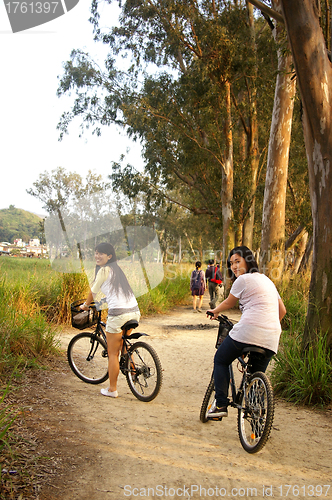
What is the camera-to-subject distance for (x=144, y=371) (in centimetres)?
498

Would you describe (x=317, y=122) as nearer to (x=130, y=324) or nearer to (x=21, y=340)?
(x=130, y=324)

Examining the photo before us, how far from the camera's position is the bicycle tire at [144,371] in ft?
15.9

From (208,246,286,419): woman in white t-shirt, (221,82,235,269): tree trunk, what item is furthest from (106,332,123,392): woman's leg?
(221,82,235,269): tree trunk

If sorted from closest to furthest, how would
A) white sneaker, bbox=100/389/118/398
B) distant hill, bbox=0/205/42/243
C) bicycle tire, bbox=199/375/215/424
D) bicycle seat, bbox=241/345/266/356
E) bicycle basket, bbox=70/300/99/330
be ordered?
1. bicycle seat, bbox=241/345/266/356
2. bicycle tire, bbox=199/375/215/424
3. white sneaker, bbox=100/389/118/398
4. bicycle basket, bbox=70/300/99/330
5. distant hill, bbox=0/205/42/243

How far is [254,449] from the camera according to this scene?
3.47 metres

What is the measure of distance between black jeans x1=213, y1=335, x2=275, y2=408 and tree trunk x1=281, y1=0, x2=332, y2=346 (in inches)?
61.6

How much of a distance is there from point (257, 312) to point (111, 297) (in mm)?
1940

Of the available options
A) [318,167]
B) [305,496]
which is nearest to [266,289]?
[305,496]

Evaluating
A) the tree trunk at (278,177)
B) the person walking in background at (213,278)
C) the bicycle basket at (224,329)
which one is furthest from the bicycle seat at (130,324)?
the person walking in background at (213,278)

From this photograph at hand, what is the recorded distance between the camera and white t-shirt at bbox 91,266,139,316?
494 cm


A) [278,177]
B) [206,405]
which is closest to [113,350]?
[206,405]

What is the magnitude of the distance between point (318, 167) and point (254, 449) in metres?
3.38

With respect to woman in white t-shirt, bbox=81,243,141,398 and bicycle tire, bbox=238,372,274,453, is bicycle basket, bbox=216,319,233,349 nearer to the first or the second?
bicycle tire, bbox=238,372,274,453

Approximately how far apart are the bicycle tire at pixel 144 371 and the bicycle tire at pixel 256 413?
4.23 ft
